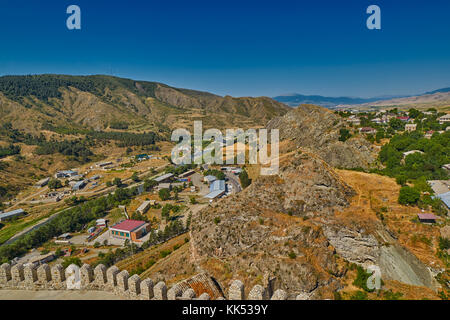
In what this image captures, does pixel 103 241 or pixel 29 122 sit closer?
pixel 103 241

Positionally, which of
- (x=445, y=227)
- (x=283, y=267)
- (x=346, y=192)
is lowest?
(x=283, y=267)

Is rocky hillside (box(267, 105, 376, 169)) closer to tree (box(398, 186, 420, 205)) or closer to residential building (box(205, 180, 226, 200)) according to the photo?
tree (box(398, 186, 420, 205))

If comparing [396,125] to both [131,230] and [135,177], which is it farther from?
[135,177]

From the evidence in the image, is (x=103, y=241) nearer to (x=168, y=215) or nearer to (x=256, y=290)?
(x=168, y=215)

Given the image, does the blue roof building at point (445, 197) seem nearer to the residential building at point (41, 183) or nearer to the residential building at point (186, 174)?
the residential building at point (186, 174)

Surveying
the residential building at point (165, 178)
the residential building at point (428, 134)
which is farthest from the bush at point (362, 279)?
the residential building at point (165, 178)

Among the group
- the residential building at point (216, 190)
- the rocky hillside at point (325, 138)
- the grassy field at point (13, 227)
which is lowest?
the grassy field at point (13, 227)

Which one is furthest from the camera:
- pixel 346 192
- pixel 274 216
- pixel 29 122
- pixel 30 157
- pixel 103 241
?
pixel 29 122
